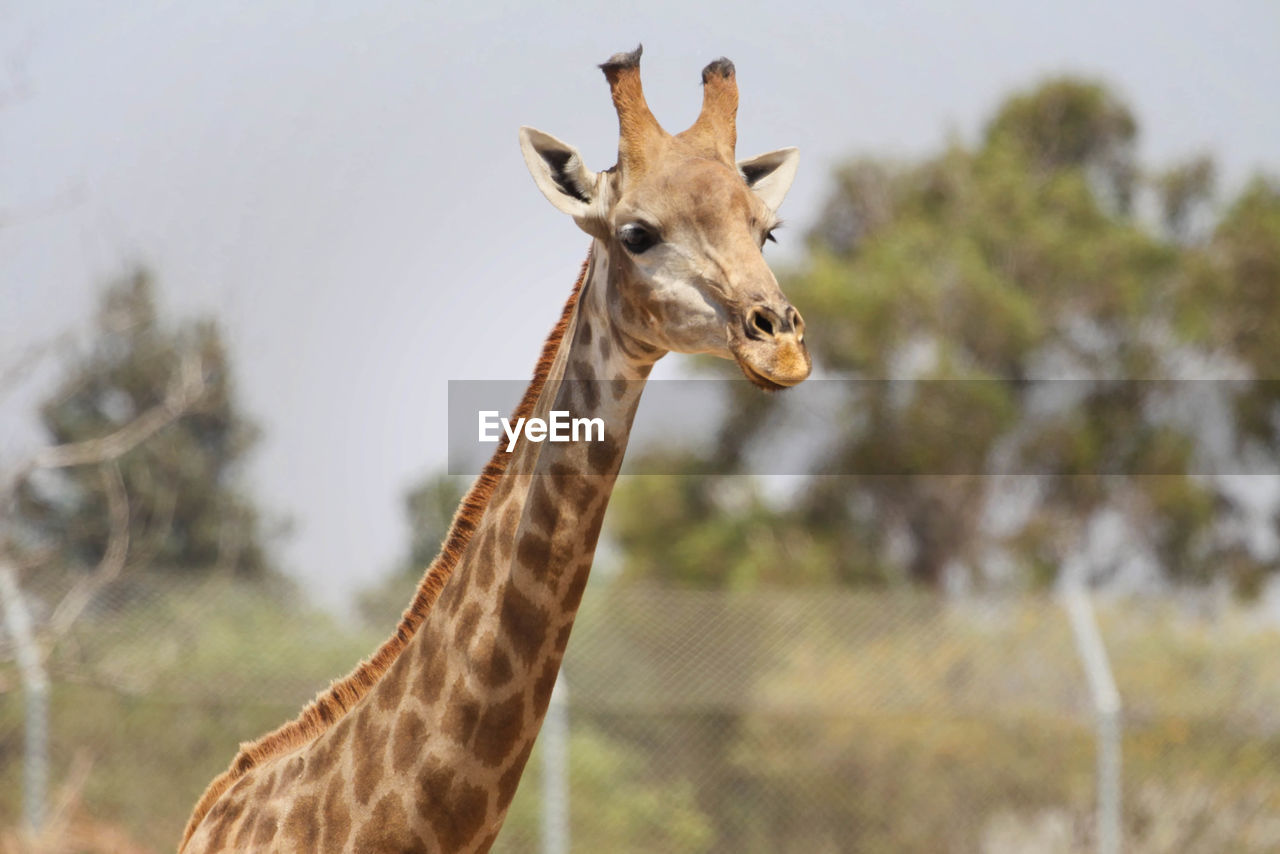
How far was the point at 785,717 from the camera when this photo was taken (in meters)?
12.4

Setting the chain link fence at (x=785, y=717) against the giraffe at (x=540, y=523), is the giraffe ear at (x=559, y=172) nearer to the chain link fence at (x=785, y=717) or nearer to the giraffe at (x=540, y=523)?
the giraffe at (x=540, y=523)

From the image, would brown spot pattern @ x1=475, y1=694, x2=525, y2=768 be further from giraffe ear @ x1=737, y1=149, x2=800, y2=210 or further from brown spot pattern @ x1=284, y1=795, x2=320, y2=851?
giraffe ear @ x1=737, y1=149, x2=800, y2=210

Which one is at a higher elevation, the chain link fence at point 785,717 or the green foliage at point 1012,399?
the green foliage at point 1012,399

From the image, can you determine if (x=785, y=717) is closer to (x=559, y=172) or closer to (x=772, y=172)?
(x=772, y=172)

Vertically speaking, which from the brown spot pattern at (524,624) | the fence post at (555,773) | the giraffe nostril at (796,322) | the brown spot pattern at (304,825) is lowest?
the fence post at (555,773)

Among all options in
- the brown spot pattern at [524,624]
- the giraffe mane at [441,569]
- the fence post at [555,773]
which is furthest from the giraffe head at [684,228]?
the fence post at [555,773]

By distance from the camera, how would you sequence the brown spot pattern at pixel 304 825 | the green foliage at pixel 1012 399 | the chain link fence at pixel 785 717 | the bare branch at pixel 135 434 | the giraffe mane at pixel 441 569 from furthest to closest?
1. the green foliage at pixel 1012 399
2. the chain link fence at pixel 785 717
3. the bare branch at pixel 135 434
4. the giraffe mane at pixel 441 569
5. the brown spot pattern at pixel 304 825

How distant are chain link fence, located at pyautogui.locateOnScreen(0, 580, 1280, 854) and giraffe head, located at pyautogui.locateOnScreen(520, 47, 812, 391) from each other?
7613mm

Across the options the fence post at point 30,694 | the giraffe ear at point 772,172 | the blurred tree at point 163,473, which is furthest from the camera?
the blurred tree at point 163,473

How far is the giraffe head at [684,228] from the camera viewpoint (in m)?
2.89

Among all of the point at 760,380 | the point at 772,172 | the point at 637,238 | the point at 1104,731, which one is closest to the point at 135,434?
the point at 1104,731

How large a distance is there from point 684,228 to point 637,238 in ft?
0.38

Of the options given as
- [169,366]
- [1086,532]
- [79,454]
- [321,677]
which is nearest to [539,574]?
[79,454]

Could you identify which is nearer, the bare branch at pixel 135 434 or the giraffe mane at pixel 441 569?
the giraffe mane at pixel 441 569
